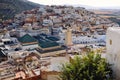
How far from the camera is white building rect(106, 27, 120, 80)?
659 centimetres

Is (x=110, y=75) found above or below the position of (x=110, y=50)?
below

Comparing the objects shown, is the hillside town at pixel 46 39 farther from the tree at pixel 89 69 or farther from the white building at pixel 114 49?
the white building at pixel 114 49

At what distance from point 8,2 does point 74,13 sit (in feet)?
53.4

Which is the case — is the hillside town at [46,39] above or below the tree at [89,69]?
below

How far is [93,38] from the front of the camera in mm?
35062

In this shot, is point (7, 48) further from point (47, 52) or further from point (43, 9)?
point (43, 9)

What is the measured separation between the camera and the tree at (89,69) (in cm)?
637

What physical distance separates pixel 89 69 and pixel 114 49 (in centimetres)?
87

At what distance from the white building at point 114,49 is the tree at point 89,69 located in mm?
177

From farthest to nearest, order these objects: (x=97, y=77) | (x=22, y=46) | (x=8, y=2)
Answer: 1. (x=8, y=2)
2. (x=22, y=46)
3. (x=97, y=77)

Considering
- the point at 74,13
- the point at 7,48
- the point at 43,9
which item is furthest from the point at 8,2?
the point at 7,48

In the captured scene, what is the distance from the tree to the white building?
177mm

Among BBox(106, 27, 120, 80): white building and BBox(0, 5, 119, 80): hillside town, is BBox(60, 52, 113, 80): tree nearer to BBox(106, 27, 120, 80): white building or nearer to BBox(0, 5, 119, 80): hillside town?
BBox(106, 27, 120, 80): white building

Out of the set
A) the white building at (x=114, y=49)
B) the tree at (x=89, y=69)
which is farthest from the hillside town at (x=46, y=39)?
the white building at (x=114, y=49)
